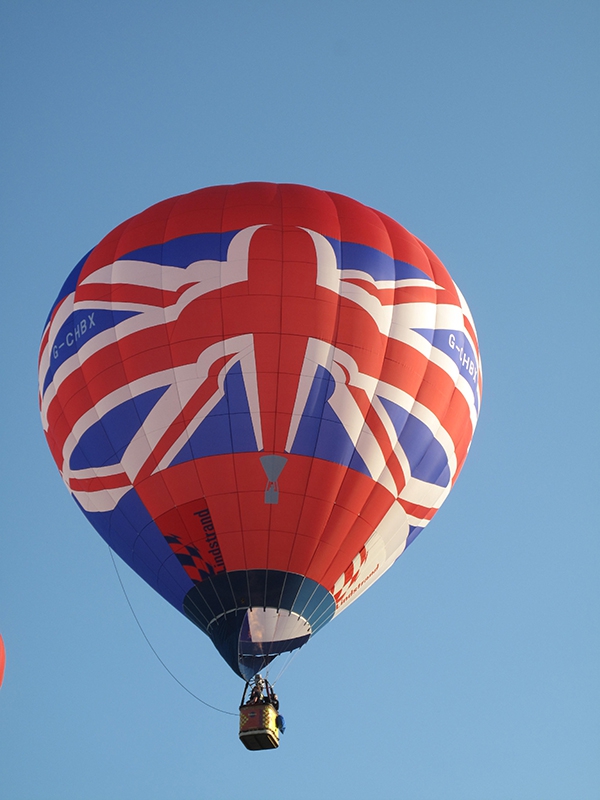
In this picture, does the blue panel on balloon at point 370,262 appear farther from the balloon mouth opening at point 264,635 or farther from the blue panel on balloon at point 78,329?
the balloon mouth opening at point 264,635

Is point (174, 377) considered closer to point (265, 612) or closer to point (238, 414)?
point (238, 414)

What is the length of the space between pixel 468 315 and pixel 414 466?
2.68 meters

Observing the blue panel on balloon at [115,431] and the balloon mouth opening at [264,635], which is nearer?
the balloon mouth opening at [264,635]

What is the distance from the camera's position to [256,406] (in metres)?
15.4

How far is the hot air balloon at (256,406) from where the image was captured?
15.3 m

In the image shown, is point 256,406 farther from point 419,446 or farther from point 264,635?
point 264,635

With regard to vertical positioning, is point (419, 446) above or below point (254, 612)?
above

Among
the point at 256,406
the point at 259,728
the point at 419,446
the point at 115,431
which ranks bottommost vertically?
the point at 259,728

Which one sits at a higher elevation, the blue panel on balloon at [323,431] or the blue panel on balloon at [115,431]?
the blue panel on balloon at [115,431]

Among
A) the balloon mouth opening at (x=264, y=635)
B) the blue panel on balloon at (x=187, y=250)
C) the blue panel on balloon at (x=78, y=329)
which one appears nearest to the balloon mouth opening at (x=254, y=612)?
the balloon mouth opening at (x=264, y=635)

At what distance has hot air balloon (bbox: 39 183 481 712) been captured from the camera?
15.3m

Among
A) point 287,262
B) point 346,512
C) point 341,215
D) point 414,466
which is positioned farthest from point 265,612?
point 341,215

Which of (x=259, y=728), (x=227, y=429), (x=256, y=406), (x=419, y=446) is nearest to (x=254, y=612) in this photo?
(x=259, y=728)

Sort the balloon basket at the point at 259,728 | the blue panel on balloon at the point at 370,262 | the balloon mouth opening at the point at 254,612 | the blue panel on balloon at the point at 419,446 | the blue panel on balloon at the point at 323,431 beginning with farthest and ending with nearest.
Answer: the blue panel on balloon at the point at 370,262
the blue panel on balloon at the point at 419,446
the blue panel on balloon at the point at 323,431
the balloon mouth opening at the point at 254,612
the balloon basket at the point at 259,728
